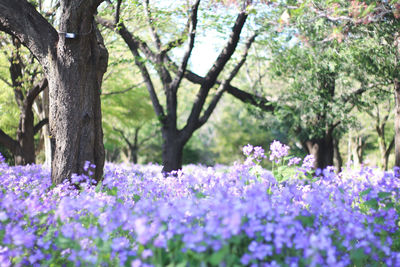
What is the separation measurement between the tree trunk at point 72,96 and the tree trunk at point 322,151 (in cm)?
1077

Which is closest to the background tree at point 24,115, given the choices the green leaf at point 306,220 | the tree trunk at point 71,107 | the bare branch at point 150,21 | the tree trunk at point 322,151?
the bare branch at point 150,21

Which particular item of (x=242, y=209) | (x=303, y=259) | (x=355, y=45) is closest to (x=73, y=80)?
(x=242, y=209)

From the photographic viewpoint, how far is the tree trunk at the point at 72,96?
17.2 feet

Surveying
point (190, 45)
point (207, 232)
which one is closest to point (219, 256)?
point (207, 232)

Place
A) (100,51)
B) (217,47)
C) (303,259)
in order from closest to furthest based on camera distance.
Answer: (303,259)
(100,51)
(217,47)

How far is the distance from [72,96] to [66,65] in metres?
0.48

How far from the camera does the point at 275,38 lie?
13.5 metres

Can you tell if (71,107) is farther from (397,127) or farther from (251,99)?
(251,99)

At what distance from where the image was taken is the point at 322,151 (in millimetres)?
14242

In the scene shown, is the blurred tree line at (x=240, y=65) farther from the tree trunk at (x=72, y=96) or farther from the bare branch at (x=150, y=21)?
the tree trunk at (x=72, y=96)

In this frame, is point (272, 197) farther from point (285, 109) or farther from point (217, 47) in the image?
point (217, 47)

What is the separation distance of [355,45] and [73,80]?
26.1ft

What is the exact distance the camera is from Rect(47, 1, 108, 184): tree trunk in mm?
5253

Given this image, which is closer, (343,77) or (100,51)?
(100,51)
